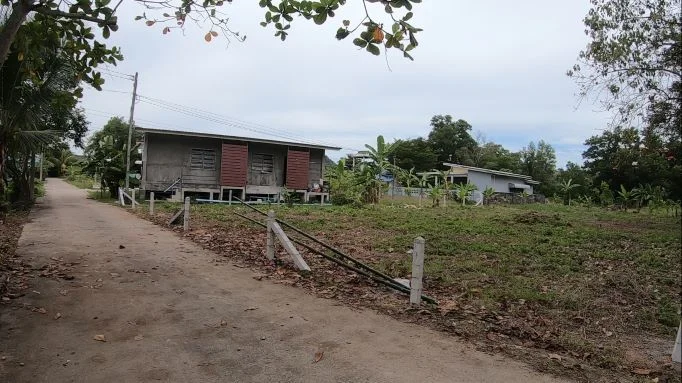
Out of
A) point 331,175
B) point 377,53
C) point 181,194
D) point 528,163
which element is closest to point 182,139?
point 181,194

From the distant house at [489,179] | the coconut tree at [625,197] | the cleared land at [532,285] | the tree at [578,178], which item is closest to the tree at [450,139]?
the tree at [578,178]

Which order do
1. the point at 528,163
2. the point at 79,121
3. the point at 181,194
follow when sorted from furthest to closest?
the point at 528,163, the point at 79,121, the point at 181,194

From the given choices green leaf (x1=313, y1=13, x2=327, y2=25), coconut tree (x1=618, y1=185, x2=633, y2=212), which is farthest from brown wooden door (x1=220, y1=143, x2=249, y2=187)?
green leaf (x1=313, y1=13, x2=327, y2=25)

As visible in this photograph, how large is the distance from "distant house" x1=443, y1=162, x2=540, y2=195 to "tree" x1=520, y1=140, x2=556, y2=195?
10.9m

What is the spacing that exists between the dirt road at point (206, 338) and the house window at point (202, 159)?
60.8 feet

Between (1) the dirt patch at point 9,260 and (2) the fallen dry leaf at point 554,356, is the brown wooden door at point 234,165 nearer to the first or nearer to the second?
(1) the dirt patch at point 9,260

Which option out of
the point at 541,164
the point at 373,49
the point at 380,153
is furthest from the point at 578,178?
the point at 373,49

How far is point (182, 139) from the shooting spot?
25266mm

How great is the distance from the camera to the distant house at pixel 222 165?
2477 cm

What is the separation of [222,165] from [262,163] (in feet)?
8.19

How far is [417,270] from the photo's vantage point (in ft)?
19.3

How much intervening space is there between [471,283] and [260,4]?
15.3 feet

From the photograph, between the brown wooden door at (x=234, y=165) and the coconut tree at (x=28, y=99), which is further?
the brown wooden door at (x=234, y=165)

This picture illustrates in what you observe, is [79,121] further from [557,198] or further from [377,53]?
[557,198]
